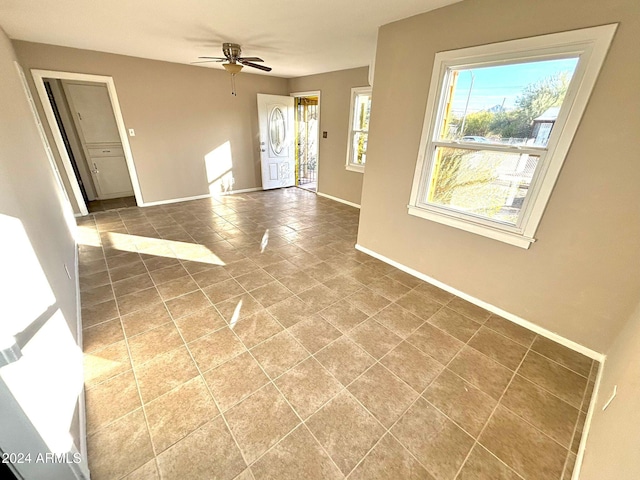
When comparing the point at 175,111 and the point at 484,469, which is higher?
the point at 175,111

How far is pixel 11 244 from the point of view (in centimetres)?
105

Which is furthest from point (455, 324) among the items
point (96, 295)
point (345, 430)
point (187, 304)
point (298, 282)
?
point (96, 295)

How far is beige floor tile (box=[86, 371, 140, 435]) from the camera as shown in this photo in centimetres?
136

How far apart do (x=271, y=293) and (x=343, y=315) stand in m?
0.71

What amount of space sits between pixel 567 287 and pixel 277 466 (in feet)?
7.29

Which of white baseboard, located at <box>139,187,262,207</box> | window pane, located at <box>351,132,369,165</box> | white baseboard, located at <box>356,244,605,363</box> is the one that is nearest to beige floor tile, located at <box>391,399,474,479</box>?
white baseboard, located at <box>356,244,605,363</box>

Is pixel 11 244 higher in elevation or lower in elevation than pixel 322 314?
higher

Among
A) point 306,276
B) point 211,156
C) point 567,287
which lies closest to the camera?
point 567,287

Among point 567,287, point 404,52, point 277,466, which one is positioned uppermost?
point 404,52

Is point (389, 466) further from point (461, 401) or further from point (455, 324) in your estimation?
point (455, 324)

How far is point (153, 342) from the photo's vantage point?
185cm

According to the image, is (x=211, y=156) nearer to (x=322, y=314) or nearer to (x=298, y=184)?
(x=298, y=184)

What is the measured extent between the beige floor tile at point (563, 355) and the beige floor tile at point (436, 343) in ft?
1.93

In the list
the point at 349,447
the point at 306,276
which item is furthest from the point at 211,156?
the point at 349,447
